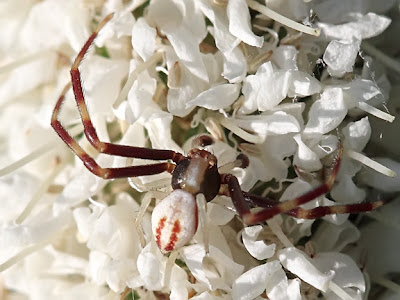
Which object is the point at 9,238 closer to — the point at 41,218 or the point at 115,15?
the point at 41,218

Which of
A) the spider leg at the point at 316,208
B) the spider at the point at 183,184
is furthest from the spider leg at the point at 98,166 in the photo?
the spider leg at the point at 316,208

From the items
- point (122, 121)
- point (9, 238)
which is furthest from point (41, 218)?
point (122, 121)

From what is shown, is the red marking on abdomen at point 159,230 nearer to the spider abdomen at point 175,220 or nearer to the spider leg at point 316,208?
the spider abdomen at point 175,220

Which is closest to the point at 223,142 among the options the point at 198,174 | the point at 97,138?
the point at 198,174

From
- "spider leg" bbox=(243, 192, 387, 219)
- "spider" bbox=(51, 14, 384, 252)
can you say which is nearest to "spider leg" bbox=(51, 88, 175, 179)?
"spider" bbox=(51, 14, 384, 252)

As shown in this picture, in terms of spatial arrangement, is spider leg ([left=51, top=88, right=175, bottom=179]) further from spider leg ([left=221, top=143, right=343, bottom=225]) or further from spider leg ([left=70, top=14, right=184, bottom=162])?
spider leg ([left=221, top=143, right=343, bottom=225])

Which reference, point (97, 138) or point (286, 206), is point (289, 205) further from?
point (97, 138)
